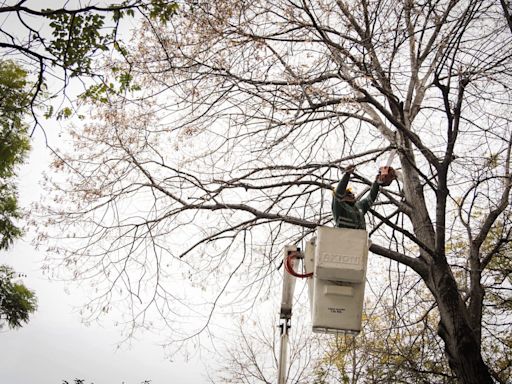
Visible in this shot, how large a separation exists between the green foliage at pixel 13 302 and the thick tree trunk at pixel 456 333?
10589 mm

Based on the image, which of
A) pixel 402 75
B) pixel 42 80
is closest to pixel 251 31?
pixel 402 75

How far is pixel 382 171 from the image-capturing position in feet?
16.1

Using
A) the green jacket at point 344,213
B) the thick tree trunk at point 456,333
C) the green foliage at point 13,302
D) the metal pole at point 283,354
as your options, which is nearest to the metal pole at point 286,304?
the metal pole at point 283,354

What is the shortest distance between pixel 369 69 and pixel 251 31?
151 centimetres

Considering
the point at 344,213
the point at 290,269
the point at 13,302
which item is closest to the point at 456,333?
the point at 344,213

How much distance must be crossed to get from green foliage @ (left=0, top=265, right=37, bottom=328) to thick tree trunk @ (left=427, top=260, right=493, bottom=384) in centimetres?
1059

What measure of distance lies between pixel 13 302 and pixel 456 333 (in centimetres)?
1106

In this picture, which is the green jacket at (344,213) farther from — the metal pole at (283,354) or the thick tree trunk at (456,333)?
the thick tree trunk at (456,333)

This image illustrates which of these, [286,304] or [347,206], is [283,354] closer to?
[286,304]

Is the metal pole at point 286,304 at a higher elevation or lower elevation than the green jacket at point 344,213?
lower

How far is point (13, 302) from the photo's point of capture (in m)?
12.7

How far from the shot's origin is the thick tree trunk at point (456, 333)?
534 cm

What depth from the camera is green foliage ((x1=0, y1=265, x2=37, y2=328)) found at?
12664 mm

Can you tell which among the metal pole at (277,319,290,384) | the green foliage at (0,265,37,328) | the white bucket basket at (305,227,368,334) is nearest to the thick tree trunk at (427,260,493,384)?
the white bucket basket at (305,227,368,334)
